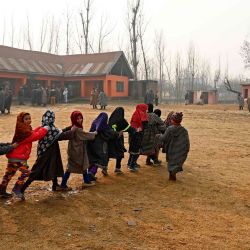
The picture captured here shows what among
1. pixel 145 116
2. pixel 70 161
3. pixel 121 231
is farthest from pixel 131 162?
pixel 121 231

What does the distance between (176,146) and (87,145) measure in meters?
1.69

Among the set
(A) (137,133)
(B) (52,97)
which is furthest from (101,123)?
(B) (52,97)

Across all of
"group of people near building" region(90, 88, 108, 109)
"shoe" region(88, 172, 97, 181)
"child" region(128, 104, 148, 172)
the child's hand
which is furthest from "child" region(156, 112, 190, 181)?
"group of people near building" region(90, 88, 108, 109)

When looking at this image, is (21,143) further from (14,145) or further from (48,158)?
(48,158)

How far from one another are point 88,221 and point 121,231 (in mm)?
514

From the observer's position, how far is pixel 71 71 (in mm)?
34500

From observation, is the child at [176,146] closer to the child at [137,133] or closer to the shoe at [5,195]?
the child at [137,133]

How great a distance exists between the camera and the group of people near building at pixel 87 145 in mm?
5180

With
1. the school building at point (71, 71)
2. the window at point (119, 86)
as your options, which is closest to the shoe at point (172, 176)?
the school building at point (71, 71)

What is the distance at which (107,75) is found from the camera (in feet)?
106

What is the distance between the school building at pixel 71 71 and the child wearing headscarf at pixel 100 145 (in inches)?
957

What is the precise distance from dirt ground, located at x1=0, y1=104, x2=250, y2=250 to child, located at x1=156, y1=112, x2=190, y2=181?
320 mm

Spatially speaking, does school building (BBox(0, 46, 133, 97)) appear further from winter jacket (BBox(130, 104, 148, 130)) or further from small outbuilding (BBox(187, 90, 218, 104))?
winter jacket (BBox(130, 104, 148, 130))

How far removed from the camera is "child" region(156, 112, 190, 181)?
6625 mm
